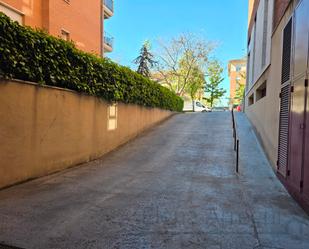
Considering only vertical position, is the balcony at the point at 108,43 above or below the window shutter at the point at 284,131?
above

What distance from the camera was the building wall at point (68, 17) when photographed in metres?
13.1

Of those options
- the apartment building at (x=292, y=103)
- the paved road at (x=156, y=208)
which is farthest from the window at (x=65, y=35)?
the apartment building at (x=292, y=103)

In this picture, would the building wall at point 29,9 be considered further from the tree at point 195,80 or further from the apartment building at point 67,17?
the tree at point 195,80

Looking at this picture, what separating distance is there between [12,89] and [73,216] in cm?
298

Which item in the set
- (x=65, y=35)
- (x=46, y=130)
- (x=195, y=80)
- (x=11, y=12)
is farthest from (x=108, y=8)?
(x=46, y=130)

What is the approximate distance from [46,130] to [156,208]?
3.49 metres

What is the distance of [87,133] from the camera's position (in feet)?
30.3

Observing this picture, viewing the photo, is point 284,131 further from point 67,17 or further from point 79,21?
point 79,21

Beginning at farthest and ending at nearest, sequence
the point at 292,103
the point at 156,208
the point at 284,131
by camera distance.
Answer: the point at 284,131 < the point at 292,103 < the point at 156,208

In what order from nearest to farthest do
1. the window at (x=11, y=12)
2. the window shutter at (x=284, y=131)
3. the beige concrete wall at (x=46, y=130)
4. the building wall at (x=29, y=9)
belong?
the beige concrete wall at (x=46, y=130)
the window shutter at (x=284, y=131)
the window at (x=11, y=12)
the building wall at (x=29, y=9)

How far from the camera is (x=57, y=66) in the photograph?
767 centimetres

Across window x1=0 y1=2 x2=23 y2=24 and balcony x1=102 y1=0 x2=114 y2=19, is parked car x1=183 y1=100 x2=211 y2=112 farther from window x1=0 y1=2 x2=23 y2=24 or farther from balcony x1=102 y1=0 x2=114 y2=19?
window x1=0 y1=2 x2=23 y2=24

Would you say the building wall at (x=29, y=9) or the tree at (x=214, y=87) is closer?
the building wall at (x=29, y=9)

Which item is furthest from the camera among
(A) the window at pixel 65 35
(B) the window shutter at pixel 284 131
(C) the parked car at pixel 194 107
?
(C) the parked car at pixel 194 107
